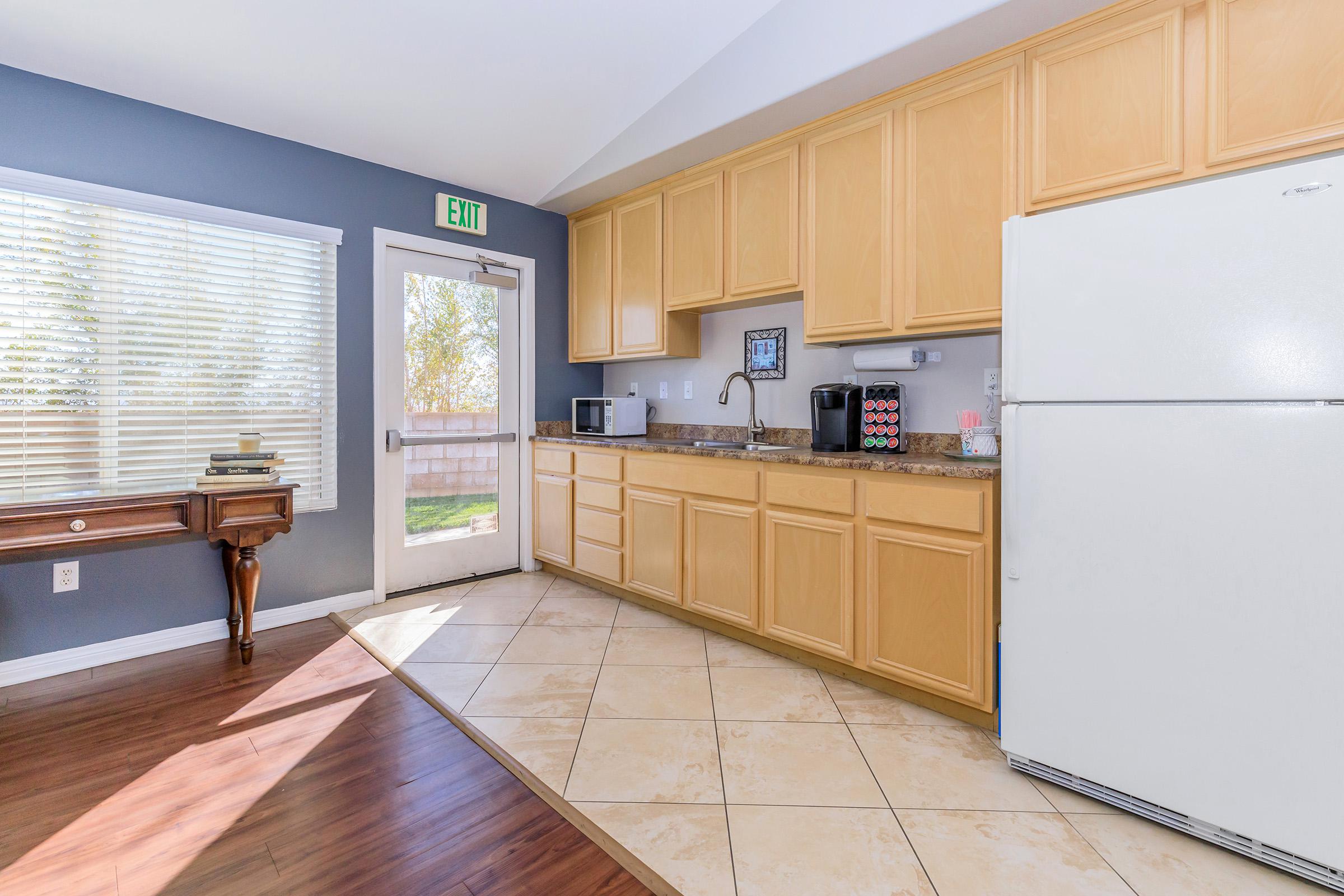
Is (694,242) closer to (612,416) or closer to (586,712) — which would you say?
(612,416)

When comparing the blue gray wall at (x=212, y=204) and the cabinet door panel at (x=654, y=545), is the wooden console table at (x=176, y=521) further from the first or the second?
the cabinet door panel at (x=654, y=545)

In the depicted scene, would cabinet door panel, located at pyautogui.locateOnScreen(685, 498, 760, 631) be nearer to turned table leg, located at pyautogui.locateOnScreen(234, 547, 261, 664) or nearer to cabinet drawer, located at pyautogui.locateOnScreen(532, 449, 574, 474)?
cabinet drawer, located at pyautogui.locateOnScreen(532, 449, 574, 474)

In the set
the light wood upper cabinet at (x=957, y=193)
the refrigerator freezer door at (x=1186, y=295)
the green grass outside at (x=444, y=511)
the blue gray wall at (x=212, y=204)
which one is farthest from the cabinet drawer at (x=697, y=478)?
the blue gray wall at (x=212, y=204)

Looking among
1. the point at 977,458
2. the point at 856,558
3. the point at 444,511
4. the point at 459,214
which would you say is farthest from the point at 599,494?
the point at 977,458

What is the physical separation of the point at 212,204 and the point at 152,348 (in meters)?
0.72

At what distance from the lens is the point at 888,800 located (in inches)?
66.6

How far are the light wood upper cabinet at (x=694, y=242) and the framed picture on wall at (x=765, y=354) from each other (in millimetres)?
352

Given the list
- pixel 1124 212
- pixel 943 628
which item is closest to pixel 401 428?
pixel 943 628

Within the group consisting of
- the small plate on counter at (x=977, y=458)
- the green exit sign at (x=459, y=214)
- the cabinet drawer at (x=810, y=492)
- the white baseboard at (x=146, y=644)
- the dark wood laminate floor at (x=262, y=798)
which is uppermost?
the green exit sign at (x=459, y=214)

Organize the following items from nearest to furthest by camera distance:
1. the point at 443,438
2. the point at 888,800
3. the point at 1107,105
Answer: the point at 888,800 → the point at 1107,105 → the point at 443,438

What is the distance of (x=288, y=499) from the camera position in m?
2.71

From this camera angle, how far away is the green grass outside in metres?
3.56

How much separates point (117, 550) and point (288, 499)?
0.70m

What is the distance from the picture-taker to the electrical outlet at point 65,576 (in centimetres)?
248
